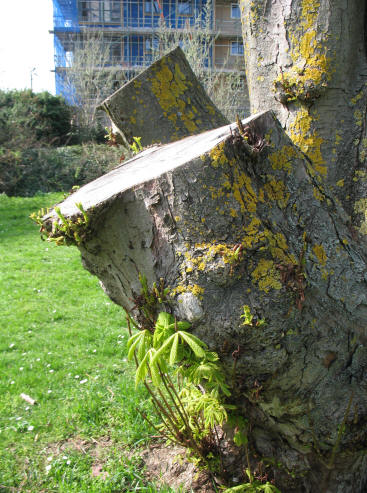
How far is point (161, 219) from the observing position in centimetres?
153

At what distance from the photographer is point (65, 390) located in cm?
335

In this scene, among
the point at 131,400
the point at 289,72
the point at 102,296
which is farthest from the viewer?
the point at 102,296

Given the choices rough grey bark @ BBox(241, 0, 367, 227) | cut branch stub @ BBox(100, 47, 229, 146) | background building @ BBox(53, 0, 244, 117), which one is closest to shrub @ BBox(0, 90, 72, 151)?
background building @ BBox(53, 0, 244, 117)

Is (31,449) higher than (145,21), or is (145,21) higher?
(145,21)

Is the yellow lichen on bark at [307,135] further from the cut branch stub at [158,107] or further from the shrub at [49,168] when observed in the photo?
the shrub at [49,168]

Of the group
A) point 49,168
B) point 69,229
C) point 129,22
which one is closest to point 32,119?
point 49,168

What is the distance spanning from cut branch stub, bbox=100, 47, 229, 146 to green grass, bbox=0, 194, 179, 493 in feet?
6.08

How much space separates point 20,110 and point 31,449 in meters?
15.7

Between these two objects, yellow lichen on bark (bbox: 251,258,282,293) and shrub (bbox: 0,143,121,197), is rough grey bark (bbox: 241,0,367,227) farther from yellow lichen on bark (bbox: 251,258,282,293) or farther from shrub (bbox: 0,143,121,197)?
shrub (bbox: 0,143,121,197)

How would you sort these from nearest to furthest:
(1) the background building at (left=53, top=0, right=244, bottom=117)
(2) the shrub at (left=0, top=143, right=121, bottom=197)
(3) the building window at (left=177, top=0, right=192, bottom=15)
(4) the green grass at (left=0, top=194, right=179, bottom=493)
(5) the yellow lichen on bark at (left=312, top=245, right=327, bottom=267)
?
(5) the yellow lichen on bark at (left=312, top=245, right=327, bottom=267) < (4) the green grass at (left=0, top=194, right=179, bottom=493) < (2) the shrub at (left=0, top=143, right=121, bottom=197) < (1) the background building at (left=53, top=0, right=244, bottom=117) < (3) the building window at (left=177, top=0, right=192, bottom=15)

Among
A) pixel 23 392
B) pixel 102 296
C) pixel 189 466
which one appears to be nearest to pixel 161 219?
pixel 189 466

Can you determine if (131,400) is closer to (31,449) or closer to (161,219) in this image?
(31,449)

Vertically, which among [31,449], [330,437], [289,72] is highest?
[289,72]

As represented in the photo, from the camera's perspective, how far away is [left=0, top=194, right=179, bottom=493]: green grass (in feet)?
7.91
